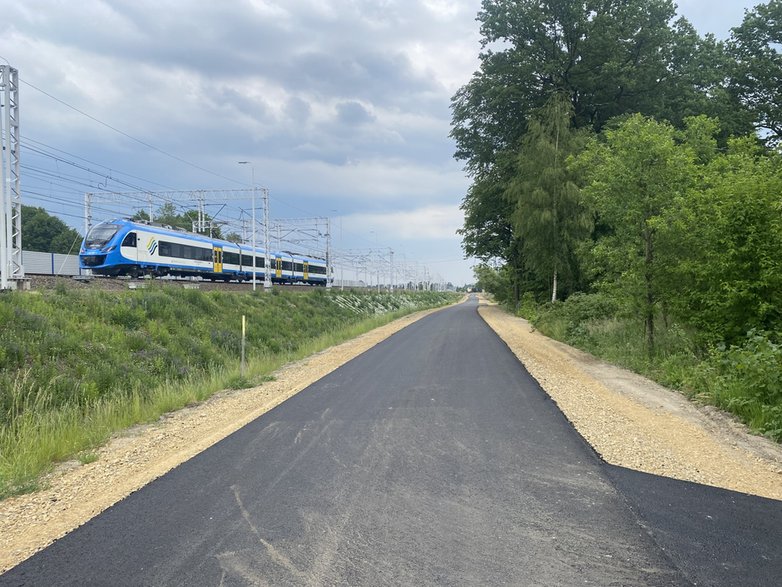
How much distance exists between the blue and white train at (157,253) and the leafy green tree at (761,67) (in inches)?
1542

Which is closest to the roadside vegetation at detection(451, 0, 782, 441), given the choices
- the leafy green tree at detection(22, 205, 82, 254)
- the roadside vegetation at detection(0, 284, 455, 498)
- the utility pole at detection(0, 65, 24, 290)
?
the roadside vegetation at detection(0, 284, 455, 498)

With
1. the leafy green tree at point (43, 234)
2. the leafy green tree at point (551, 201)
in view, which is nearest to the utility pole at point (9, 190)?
the leafy green tree at point (551, 201)

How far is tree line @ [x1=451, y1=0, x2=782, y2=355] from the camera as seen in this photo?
10.1 m

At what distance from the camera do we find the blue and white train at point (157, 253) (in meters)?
27.3

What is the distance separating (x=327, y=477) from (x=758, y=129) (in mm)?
39510

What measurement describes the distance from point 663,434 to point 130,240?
2862 cm

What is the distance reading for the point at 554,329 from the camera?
21516 millimetres

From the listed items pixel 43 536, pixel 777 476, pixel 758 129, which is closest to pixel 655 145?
pixel 777 476

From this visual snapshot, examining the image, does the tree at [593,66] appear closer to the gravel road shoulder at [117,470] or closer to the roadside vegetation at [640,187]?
the roadside vegetation at [640,187]

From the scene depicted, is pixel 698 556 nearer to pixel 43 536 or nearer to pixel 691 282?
pixel 43 536

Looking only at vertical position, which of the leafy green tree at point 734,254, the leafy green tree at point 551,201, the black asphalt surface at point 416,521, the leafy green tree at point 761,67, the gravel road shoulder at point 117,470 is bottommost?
the gravel road shoulder at point 117,470

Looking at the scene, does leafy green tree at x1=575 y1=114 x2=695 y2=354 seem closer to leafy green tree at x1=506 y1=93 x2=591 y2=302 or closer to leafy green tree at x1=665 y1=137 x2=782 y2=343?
leafy green tree at x1=665 y1=137 x2=782 y2=343

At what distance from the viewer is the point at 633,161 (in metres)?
12.7

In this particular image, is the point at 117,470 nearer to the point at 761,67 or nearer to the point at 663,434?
the point at 663,434
